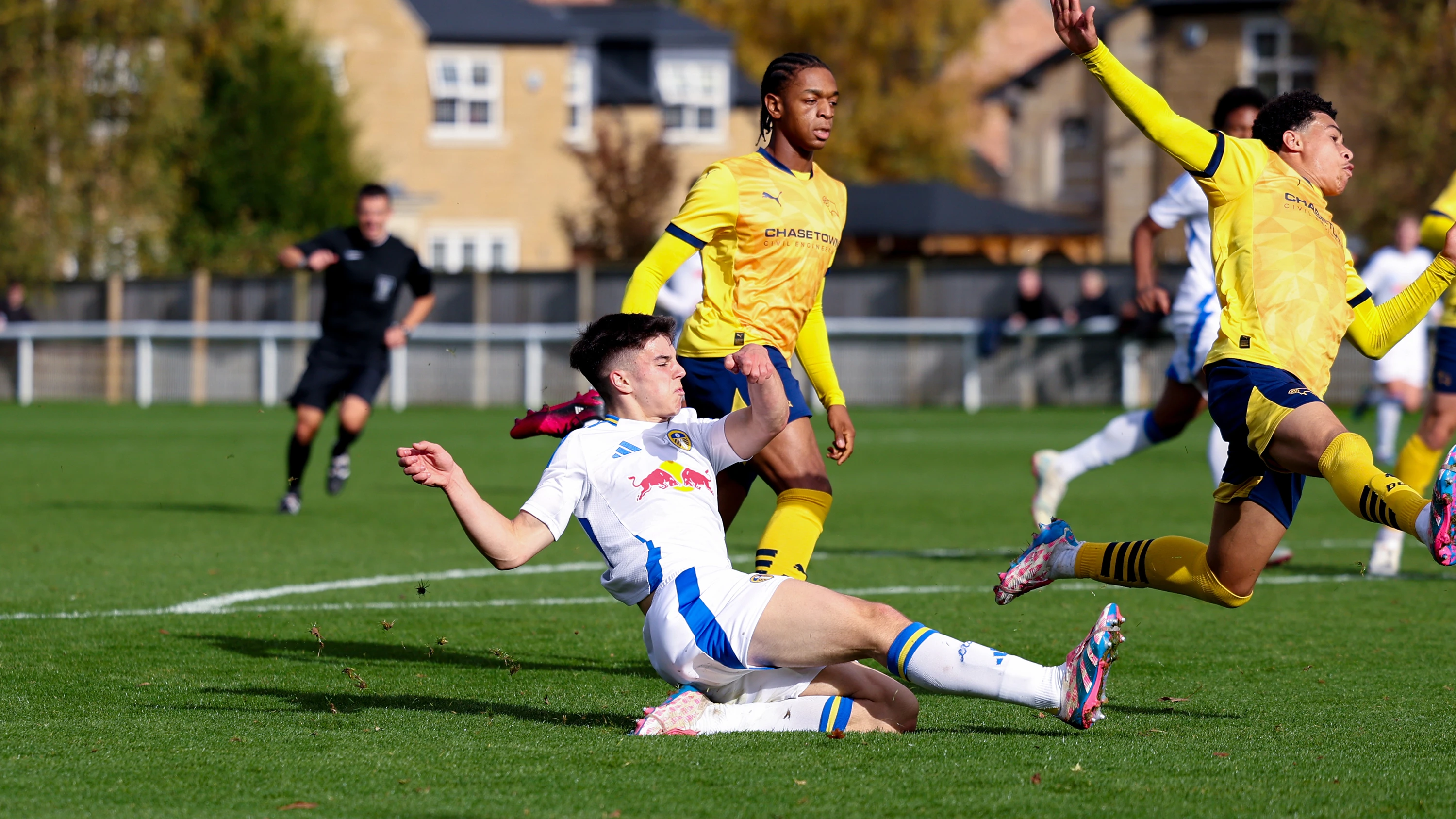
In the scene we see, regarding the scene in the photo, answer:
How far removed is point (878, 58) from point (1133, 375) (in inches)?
1139

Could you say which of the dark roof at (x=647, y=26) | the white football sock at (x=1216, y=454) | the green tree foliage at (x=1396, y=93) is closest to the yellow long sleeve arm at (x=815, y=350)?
the white football sock at (x=1216, y=454)

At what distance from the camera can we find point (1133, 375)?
25.5m

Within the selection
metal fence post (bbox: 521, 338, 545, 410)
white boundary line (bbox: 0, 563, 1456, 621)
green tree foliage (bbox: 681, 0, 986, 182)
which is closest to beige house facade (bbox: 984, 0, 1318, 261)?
green tree foliage (bbox: 681, 0, 986, 182)

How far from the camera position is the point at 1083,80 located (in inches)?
1852

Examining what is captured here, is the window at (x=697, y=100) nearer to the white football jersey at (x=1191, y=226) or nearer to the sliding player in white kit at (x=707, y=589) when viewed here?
the white football jersey at (x=1191, y=226)

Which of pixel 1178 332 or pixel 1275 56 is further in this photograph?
pixel 1275 56

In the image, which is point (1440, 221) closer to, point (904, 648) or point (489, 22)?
point (904, 648)

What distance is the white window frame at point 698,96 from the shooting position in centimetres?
4612

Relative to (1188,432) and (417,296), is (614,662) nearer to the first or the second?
(417,296)

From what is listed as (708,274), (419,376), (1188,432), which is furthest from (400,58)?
(708,274)

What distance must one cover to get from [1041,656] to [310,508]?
7.24 metres

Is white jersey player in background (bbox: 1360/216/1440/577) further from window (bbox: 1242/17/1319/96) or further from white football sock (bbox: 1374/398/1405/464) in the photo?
window (bbox: 1242/17/1319/96)

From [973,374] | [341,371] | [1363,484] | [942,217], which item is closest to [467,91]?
[942,217]

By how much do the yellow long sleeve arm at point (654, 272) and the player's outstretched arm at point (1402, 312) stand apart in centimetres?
222
